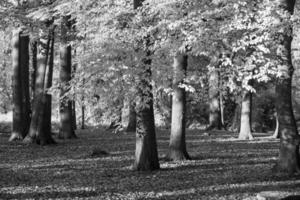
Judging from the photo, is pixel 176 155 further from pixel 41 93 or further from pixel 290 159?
pixel 41 93

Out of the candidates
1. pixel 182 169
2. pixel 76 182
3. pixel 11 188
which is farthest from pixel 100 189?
pixel 182 169

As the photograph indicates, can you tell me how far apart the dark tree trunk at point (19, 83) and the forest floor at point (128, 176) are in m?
3.86

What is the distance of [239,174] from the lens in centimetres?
1484

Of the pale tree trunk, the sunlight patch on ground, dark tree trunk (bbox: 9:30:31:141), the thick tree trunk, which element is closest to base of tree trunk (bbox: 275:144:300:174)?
the pale tree trunk

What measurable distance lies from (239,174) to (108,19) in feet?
20.1

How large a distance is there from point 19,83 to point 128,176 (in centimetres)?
1330

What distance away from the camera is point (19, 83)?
84.3 feet

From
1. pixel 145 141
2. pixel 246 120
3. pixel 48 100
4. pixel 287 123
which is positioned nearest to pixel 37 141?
pixel 48 100

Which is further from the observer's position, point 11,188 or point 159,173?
point 159,173

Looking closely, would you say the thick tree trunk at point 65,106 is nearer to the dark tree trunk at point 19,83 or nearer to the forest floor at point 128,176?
the dark tree trunk at point 19,83

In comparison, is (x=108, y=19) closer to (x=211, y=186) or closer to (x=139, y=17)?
(x=139, y=17)

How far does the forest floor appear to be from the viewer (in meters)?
11.8

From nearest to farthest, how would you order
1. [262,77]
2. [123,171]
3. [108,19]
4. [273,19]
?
[273,19]
[262,77]
[108,19]
[123,171]

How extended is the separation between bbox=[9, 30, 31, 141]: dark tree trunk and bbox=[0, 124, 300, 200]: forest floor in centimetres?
386
